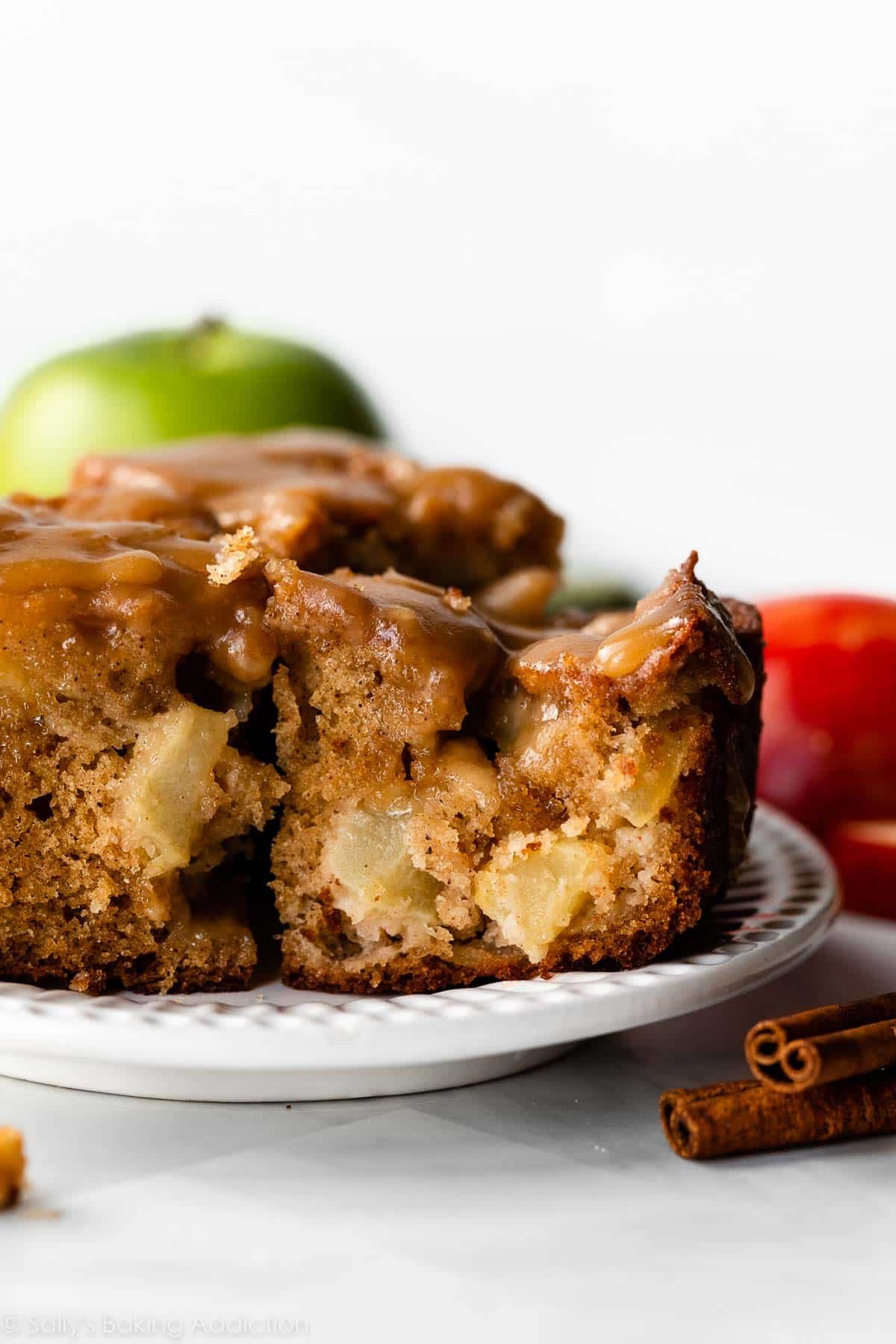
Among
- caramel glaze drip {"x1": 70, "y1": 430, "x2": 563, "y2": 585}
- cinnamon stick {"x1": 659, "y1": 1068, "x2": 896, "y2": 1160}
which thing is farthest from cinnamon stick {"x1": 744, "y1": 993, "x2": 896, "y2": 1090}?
caramel glaze drip {"x1": 70, "y1": 430, "x2": 563, "y2": 585}

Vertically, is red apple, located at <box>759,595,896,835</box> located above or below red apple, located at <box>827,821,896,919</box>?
above

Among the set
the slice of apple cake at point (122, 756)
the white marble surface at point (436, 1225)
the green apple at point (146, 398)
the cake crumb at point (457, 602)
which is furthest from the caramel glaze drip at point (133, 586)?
the green apple at point (146, 398)

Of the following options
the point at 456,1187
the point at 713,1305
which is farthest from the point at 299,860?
the point at 713,1305

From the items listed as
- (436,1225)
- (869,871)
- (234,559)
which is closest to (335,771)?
(234,559)

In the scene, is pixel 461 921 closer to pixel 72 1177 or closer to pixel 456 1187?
pixel 456 1187

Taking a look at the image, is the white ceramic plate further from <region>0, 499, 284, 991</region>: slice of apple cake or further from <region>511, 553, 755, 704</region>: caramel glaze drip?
<region>511, 553, 755, 704</region>: caramel glaze drip

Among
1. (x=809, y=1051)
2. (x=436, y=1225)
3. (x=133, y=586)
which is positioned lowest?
(x=436, y=1225)

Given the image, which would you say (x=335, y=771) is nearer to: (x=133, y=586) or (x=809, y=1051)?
(x=133, y=586)
